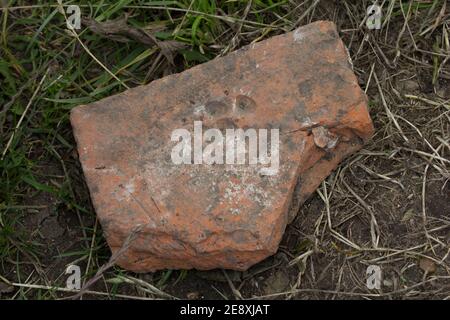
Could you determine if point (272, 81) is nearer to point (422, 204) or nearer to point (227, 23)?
point (227, 23)

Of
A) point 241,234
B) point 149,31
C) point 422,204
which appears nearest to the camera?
point 241,234

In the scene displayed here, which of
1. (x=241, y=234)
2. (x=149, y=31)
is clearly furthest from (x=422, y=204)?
(x=149, y=31)

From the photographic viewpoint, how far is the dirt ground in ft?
9.50

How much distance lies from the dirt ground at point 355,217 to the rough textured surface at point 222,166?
0.35 feet

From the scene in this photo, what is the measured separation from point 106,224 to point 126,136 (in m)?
0.33

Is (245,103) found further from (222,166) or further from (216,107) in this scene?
(222,166)

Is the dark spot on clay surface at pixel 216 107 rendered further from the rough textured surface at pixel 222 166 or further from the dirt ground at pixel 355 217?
the dirt ground at pixel 355 217

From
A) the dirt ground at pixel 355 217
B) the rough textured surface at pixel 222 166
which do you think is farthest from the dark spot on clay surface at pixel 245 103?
the dirt ground at pixel 355 217

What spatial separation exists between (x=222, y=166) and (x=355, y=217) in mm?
560

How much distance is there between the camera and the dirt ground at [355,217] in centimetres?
290

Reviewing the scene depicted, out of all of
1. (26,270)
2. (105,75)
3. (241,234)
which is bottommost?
(26,270)

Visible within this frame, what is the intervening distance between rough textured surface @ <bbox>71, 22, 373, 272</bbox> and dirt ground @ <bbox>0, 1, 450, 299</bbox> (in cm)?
11

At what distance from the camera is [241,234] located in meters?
2.73

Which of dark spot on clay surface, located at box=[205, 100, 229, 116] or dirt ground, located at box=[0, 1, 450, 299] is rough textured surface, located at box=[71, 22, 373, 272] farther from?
dirt ground, located at box=[0, 1, 450, 299]
